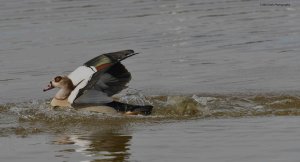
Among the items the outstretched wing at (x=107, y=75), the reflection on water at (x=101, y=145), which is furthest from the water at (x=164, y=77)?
the outstretched wing at (x=107, y=75)

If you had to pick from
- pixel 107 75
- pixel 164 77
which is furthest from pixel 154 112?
pixel 164 77

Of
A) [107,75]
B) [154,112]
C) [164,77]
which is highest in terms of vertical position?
[107,75]

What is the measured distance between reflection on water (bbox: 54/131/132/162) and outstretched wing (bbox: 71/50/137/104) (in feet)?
2.97

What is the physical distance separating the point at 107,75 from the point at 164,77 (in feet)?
10.5

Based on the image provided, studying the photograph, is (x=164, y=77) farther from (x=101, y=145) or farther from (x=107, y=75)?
(x=101, y=145)

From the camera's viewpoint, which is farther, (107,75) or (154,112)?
(154,112)

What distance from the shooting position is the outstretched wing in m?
11.4

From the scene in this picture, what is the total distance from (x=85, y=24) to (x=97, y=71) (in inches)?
393

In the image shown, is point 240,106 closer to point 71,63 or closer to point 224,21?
point 71,63

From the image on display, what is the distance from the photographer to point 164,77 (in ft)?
48.8

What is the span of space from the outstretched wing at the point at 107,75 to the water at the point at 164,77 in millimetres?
342

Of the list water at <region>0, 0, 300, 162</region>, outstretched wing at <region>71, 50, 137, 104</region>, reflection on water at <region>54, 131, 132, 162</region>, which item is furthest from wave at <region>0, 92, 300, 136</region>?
reflection on water at <region>54, 131, 132, 162</region>

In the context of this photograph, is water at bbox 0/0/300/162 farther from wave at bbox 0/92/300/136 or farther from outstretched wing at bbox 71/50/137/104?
outstretched wing at bbox 71/50/137/104

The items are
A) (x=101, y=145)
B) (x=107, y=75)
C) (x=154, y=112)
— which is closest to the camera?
(x=101, y=145)
